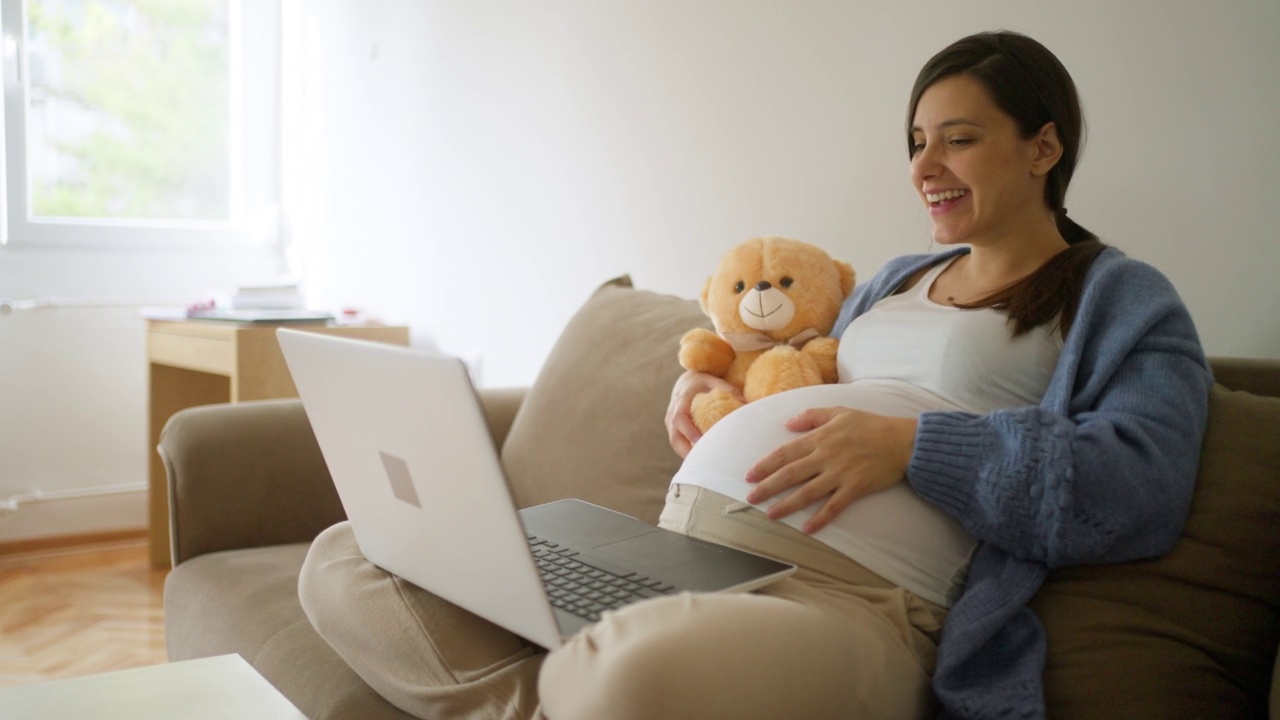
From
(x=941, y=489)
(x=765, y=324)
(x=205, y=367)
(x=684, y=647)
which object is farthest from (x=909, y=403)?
(x=205, y=367)

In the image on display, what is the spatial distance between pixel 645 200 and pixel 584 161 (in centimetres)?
22

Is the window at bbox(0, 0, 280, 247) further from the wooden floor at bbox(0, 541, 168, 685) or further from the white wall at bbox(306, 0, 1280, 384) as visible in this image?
the wooden floor at bbox(0, 541, 168, 685)

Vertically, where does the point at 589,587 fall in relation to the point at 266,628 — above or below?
above

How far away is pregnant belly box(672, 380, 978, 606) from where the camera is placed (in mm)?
943

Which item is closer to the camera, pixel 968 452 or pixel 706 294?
pixel 968 452

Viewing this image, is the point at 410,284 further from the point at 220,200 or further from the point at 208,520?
the point at 208,520

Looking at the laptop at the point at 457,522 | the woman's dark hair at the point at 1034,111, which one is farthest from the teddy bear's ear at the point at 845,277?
the laptop at the point at 457,522

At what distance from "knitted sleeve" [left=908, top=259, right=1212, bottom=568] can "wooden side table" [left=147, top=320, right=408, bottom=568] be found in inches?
71.8

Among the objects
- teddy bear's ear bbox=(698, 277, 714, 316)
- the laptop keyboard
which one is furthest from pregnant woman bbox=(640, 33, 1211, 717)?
teddy bear's ear bbox=(698, 277, 714, 316)

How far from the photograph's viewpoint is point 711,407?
47.9 inches

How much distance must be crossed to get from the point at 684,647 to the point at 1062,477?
1.33ft

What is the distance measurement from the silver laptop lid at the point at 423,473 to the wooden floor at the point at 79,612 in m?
1.37

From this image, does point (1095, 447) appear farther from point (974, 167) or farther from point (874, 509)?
point (974, 167)

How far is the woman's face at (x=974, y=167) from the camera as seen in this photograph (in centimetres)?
108
